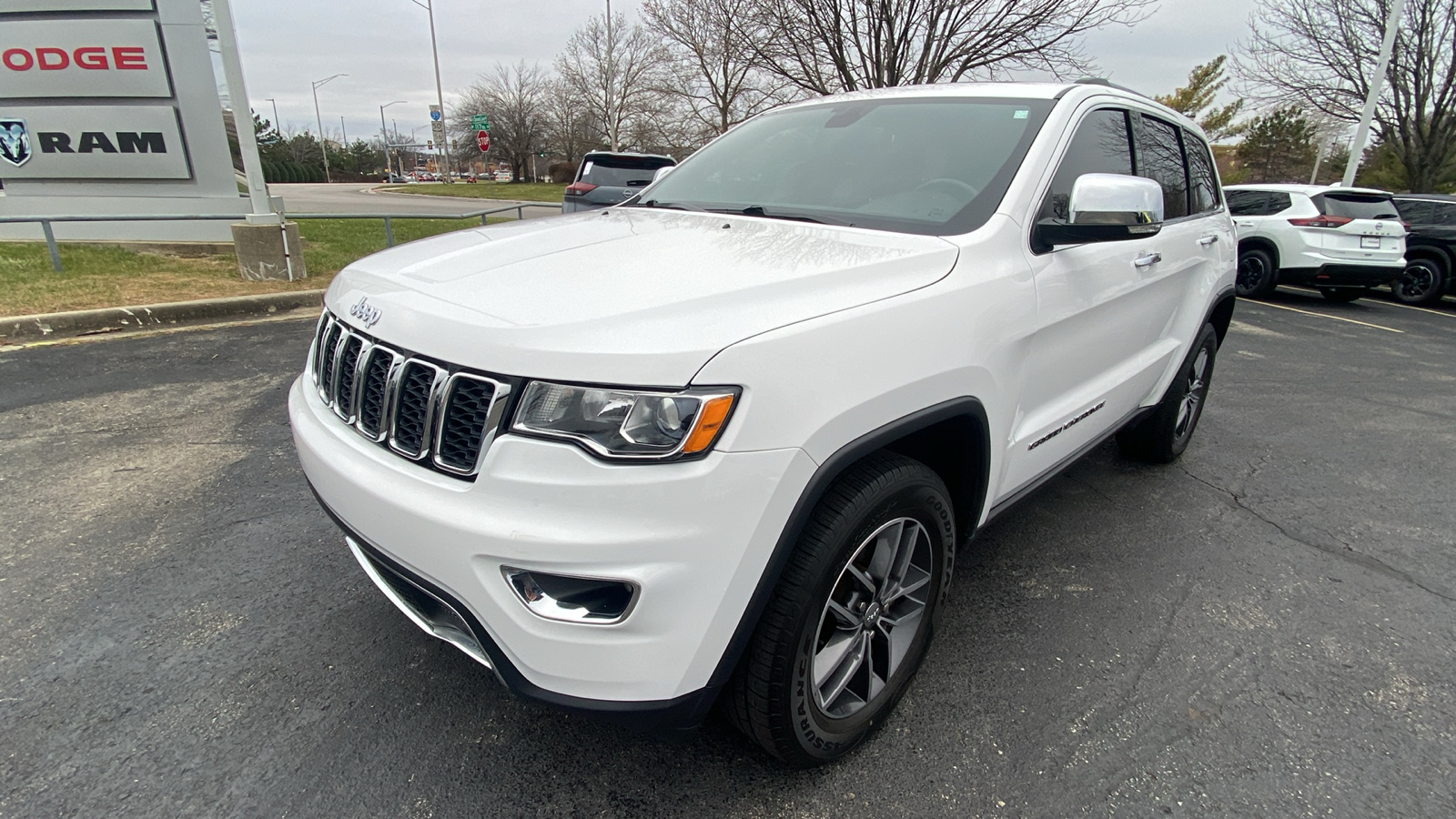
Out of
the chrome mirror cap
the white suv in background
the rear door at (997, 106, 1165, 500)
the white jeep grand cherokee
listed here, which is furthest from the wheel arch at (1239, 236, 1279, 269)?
the chrome mirror cap

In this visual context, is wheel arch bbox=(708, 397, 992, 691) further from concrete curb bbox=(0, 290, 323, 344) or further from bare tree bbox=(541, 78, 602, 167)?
bare tree bbox=(541, 78, 602, 167)

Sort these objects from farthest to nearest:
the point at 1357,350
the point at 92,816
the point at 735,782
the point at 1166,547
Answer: the point at 1357,350 → the point at 1166,547 → the point at 735,782 → the point at 92,816

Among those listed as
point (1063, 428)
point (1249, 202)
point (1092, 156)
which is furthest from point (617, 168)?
point (1063, 428)

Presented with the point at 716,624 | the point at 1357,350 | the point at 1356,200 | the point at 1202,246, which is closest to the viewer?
the point at 716,624

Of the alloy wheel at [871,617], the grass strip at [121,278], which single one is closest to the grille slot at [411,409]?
the alloy wheel at [871,617]

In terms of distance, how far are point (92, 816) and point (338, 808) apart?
56 centimetres

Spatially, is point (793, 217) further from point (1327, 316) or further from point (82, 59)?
point (82, 59)

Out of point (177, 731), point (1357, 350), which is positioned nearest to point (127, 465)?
point (177, 731)

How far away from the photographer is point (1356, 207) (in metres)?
10.5

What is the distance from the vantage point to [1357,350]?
7.91 m

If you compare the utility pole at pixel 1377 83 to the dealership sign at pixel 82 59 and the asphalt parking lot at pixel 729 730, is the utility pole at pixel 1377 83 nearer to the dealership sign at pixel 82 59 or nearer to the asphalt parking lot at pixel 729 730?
the asphalt parking lot at pixel 729 730

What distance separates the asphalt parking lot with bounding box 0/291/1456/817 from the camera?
73.5 inches

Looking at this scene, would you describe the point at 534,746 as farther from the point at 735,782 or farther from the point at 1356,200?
the point at 1356,200

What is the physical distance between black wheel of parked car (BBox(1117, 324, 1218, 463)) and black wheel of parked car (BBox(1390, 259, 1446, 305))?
35.5 ft
